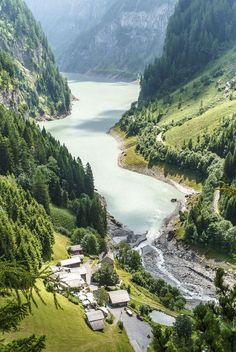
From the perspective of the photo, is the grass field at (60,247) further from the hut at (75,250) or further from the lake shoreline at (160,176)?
the lake shoreline at (160,176)

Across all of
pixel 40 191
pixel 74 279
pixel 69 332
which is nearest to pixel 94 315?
pixel 69 332

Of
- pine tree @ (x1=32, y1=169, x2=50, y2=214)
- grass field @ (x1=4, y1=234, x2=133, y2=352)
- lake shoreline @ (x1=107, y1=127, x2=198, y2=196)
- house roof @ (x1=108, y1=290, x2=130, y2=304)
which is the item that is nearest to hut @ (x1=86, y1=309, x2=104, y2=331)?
grass field @ (x1=4, y1=234, x2=133, y2=352)

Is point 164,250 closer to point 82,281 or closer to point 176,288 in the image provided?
point 176,288

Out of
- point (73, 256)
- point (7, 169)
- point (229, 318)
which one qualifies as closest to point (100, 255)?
point (73, 256)

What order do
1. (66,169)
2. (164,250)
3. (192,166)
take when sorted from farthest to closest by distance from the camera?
(192,166) < (66,169) < (164,250)

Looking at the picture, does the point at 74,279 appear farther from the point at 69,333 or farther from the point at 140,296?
the point at 69,333

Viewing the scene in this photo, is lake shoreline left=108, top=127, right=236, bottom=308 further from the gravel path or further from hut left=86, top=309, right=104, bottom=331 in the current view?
hut left=86, top=309, right=104, bottom=331

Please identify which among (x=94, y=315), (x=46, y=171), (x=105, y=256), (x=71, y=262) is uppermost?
(x=46, y=171)

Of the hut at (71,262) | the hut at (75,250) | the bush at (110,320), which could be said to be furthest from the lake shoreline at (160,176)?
the bush at (110,320)
